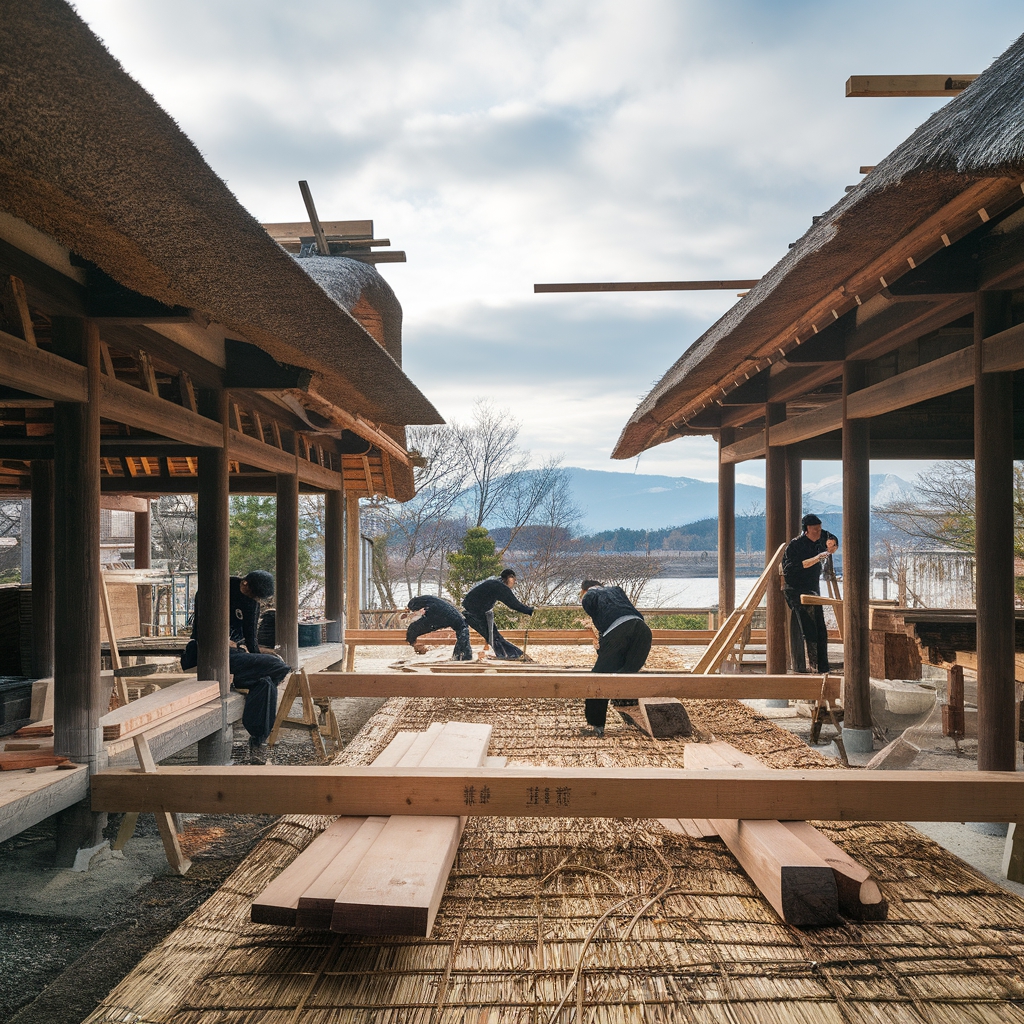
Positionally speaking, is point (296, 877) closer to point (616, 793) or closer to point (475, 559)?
point (616, 793)

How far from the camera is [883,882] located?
2.89 meters

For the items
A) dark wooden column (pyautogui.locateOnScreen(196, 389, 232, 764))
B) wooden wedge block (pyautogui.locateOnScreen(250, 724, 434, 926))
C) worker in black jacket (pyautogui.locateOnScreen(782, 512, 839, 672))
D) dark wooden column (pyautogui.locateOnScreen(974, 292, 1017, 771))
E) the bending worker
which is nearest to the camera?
wooden wedge block (pyautogui.locateOnScreen(250, 724, 434, 926))

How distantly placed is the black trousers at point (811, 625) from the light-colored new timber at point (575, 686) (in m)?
2.19

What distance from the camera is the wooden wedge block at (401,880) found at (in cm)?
213

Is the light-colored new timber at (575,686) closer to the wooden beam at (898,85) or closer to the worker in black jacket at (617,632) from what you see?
the worker in black jacket at (617,632)

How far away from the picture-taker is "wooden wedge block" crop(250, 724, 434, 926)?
223 centimetres

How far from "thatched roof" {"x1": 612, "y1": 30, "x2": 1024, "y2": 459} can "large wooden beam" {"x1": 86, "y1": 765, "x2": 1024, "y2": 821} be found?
2120mm

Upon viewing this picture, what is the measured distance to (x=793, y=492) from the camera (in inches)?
360

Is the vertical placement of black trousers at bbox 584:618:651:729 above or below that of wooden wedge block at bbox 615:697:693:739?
above

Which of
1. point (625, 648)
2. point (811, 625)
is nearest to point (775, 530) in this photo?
point (811, 625)

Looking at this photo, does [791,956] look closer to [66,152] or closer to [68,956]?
[68,956]

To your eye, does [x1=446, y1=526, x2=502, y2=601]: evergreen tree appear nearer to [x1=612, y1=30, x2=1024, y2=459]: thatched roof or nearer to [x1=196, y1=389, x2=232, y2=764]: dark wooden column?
[x1=196, y1=389, x2=232, y2=764]: dark wooden column

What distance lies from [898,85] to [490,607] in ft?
19.4

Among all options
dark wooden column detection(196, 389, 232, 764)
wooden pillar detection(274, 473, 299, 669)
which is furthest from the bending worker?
wooden pillar detection(274, 473, 299, 669)
